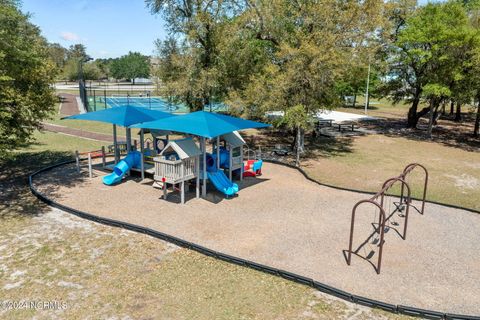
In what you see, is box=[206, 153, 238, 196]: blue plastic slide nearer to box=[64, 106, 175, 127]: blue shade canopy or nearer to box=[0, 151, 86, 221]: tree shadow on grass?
box=[64, 106, 175, 127]: blue shade canopy

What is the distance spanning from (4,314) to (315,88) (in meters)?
15.6

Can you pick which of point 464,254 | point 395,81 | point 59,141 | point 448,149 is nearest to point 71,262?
point 464,254

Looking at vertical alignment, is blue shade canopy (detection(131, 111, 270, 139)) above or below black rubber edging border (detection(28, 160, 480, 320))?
above

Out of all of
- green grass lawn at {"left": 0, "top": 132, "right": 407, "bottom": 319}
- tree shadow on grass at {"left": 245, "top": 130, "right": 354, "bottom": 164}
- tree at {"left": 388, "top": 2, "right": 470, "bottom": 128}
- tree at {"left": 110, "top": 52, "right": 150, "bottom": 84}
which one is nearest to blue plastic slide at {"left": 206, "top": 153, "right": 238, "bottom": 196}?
green grass lawn at {"left": 0, "top": 132, "right": 407, "bottom": 319}

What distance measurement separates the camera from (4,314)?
6855 millimetres

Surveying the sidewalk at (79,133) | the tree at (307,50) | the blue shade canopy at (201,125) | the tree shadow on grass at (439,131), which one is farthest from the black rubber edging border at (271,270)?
the tree shadow on grass at (439,131)

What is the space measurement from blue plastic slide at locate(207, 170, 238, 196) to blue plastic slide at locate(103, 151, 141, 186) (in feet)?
12.7

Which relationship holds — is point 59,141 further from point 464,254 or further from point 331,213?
point 464,254

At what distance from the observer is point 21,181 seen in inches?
603

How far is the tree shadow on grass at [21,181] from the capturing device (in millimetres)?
12148

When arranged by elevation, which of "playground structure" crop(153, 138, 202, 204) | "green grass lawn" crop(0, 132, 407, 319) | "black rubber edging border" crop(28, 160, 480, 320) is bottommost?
"green grass lawn" crop(0, 132, 407, 319)

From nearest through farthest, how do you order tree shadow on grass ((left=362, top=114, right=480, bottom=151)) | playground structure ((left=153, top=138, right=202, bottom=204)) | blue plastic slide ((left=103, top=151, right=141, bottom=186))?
1. playground structure ((left=153, top=138, right=202, bottom=204))
2. blue plastic slide ((left=103, top=151, right=141, bottom=186))
3. tree shadow on grass ((left=362, top=114, right=480, bottom=151))

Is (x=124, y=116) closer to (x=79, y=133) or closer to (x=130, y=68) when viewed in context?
(x=79, y=133)

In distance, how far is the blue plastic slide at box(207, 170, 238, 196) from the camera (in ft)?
44.3
